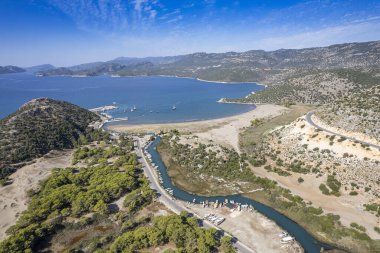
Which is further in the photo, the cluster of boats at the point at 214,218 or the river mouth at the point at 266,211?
the cluster of boats at the point at 214,218

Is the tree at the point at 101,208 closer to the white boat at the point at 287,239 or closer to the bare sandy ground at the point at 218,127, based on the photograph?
the white boat at the point at 287,239

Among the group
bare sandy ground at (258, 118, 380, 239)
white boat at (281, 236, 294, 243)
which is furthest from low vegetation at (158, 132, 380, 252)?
white boat at (281, 236, 294, 243)

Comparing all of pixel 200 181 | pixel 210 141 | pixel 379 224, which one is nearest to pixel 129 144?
pixel 210 141

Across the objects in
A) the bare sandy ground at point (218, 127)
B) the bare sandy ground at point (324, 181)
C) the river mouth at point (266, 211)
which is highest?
the bare sandy ground at point (324, 181)

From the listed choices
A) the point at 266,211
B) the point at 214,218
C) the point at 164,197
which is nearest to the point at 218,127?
the point at 164,197

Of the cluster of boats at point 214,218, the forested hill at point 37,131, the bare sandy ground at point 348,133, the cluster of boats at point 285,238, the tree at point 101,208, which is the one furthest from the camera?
the forested hill at point 37,131

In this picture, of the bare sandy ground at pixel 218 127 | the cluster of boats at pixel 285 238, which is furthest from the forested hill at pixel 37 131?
the cluster of boats at pixel 285 238
